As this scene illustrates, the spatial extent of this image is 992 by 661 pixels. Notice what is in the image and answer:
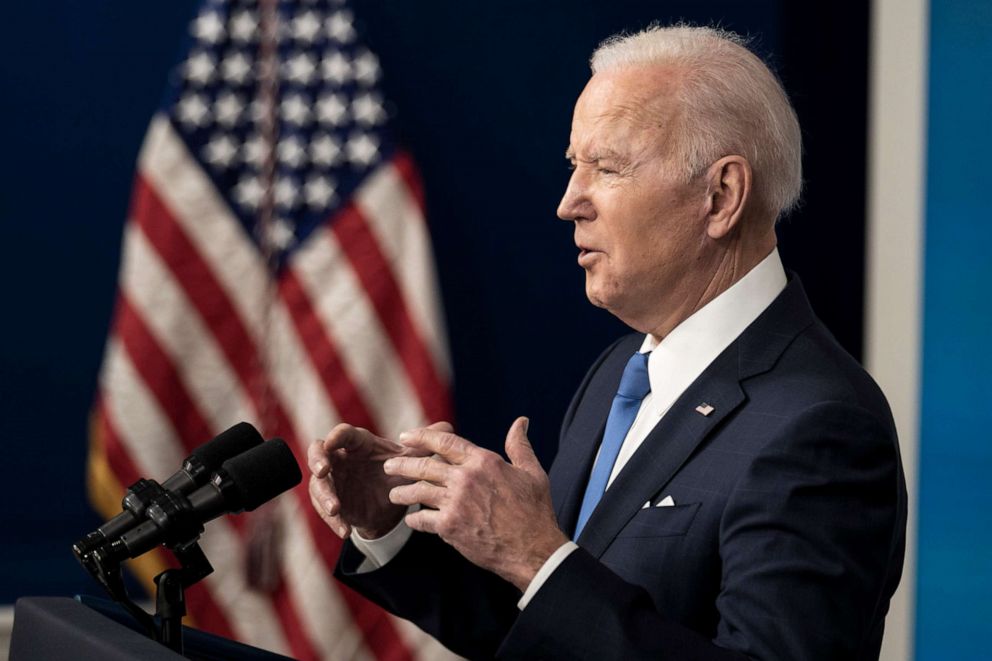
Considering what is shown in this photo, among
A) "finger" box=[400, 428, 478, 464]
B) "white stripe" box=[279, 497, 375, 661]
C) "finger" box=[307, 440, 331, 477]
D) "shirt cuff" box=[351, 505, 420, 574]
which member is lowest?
"white stripe" box=[279, 497, 375, 661]

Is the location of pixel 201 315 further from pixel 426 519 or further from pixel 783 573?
pixel 783 573

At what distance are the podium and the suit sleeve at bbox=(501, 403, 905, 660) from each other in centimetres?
36

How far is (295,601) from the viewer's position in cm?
301

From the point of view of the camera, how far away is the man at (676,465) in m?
1.36

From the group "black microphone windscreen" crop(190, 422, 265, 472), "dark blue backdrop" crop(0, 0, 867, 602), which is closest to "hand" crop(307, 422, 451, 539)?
"black microphone windscreen" crop(190, 422, 265, 472)

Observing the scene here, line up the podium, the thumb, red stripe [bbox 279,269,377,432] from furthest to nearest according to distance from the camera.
Answer: red stripe [bbox 279,269,377,432], the thumb, the podium

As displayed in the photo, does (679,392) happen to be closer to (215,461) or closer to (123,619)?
(215,461)

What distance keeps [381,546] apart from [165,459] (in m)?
1.37

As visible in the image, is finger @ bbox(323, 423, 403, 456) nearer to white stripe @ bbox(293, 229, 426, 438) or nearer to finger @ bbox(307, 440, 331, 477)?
finger @ bbox(307, 440, 331, 477)

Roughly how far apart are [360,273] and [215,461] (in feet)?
5.55

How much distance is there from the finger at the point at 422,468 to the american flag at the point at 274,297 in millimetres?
1675

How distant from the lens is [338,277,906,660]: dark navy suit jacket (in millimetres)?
1358

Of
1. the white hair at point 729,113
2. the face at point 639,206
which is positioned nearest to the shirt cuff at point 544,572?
the face at point 639,206

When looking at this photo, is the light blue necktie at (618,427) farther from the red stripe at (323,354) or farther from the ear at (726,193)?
the red stripe at (323,354)
